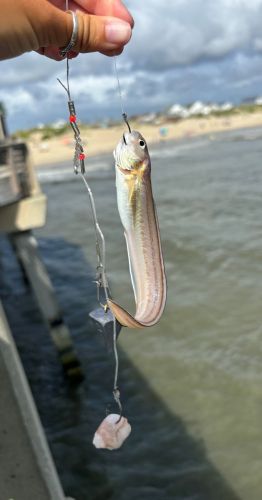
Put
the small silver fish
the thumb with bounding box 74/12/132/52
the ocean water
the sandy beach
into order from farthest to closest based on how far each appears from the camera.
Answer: the sandy beach < the ocean water < the small silver fish < the thumb with bounding box 74/12/132/52

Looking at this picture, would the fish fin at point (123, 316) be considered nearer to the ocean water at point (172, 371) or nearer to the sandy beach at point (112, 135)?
the ocean water at point (172, 371)

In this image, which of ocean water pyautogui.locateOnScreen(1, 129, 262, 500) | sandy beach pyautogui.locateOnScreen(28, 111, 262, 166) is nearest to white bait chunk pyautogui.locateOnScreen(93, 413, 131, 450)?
ocean water pyautogui.locateOnScreen(1, 129, 262, 500)

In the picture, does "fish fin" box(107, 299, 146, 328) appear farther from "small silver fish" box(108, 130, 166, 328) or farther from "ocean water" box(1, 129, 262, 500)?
"ocean water" box(1, 129, 262, 500)

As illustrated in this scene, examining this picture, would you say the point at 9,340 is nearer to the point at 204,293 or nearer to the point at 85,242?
the point at 204,293

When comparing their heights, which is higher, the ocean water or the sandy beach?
the ocean water

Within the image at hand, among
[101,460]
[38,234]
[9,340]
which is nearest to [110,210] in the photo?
[38,234]

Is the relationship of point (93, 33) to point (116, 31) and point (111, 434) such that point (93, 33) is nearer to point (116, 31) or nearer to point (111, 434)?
point (116, 31)
